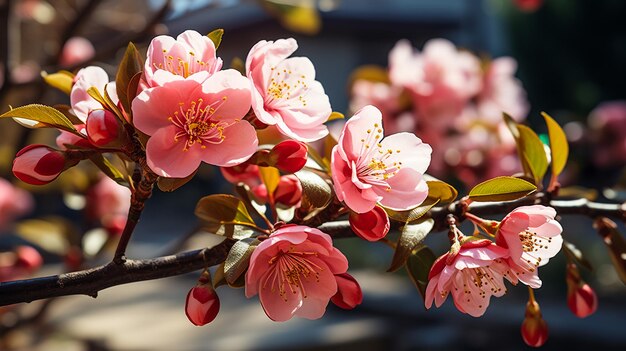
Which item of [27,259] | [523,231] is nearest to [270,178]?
[523,231]

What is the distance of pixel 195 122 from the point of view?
0.53m

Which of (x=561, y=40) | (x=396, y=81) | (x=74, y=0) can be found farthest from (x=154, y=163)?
(x=561, y=40)

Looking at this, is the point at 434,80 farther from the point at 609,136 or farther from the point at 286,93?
the point at 286,93

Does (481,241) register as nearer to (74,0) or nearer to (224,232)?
(224,232)

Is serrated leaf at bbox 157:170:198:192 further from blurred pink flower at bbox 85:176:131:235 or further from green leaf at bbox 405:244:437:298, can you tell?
blurred pink flower at bbox 85:176:131:235

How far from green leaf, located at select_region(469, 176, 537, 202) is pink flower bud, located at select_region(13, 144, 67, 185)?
324 mm

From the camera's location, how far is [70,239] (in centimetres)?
137

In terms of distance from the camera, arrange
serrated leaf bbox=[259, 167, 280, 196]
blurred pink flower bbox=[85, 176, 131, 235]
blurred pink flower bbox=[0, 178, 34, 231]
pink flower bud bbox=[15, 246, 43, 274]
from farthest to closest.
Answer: blurred pink flower bbox=[0, 178, 34, 231] → blurred pink flower bbox=[85, 176, 131, 235] → pink flower bud bbox=[15, 246, 43, 274] → serrated leaf bbox=[259, 167, 280, 196]

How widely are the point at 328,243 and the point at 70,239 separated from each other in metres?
0.99

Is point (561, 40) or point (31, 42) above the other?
point (31, 42)

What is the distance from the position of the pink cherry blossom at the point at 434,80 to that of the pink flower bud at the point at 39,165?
113 centimetres

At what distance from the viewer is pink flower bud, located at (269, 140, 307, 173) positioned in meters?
0.53

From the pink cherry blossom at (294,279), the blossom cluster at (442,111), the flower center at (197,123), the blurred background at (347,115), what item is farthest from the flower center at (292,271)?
the blossom cluster at (442,111)

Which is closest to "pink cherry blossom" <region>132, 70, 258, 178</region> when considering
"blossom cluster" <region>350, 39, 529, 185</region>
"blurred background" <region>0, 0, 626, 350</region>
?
"blurred background" <region>0, 0, 626, 350</region>
